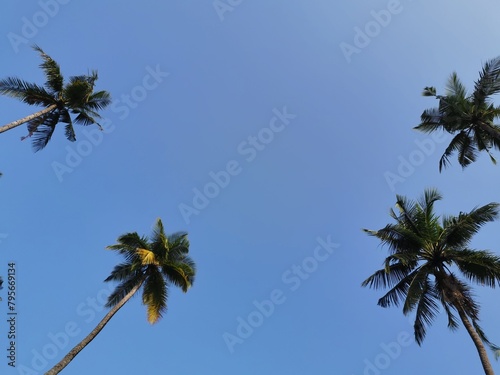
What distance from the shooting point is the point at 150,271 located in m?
22.9

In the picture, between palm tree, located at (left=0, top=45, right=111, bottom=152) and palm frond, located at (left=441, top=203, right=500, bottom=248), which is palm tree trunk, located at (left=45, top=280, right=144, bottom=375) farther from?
palm frond, located at (left=441, top=203, right=500, bottom=248)

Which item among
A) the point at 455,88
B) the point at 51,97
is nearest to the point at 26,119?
the point at 51,97

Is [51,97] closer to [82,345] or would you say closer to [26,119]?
[26,119]

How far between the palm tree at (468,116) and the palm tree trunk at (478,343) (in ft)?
29.6

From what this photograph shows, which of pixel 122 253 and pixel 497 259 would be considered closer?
pixel 497 259

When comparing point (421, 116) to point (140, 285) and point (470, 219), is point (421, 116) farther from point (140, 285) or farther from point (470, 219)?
point (140, 285)

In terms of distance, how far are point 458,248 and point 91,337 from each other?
813 inches

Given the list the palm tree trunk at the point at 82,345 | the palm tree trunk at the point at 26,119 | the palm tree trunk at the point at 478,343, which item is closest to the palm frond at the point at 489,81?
the palm tree trunk at the point at 478,343

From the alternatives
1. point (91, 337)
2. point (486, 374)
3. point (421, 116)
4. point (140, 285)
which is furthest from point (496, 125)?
point (91, 337)

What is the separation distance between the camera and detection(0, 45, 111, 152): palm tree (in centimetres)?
2188

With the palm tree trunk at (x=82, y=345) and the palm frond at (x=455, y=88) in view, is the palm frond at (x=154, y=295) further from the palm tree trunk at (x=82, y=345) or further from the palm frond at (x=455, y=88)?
the palm frond at (x=455, y=88)

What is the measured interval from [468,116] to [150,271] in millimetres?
21339

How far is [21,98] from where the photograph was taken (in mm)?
22203

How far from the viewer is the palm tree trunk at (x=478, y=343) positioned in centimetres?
1570
